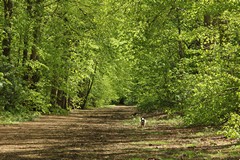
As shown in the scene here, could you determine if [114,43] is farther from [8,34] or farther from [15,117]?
[15,117]

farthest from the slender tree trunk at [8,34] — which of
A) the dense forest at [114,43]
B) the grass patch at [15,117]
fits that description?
the grass patch at [15,117]

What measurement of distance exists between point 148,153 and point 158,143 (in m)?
2.43

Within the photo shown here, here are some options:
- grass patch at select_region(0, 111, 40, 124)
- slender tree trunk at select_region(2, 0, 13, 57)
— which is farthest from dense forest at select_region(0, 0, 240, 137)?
grass patch at select_region(0, 111, 40, 124)

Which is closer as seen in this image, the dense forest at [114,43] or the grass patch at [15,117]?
the dense forest at [114,43]

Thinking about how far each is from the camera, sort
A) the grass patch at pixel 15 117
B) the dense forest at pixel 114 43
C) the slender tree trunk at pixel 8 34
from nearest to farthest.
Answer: the dense forest at pixel 114 43, the grass patch at pixel 15 117, the slender tree trunk at pixel 8 34

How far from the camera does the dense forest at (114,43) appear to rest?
1705 centimetres

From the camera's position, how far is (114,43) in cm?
2189

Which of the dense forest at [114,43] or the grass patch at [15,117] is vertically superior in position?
the dense forest at [114,43]

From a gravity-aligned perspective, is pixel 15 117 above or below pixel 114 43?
below

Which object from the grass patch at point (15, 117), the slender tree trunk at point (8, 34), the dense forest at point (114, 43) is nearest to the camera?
the dense forest at point (114, 43)

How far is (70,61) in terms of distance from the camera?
29.4 metres

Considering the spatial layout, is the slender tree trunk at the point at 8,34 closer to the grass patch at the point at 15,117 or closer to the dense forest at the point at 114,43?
the dense forest at the point at 114,43

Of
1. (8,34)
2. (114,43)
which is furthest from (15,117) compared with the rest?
(114,43)

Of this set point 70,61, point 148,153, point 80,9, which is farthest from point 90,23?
point 148,153
